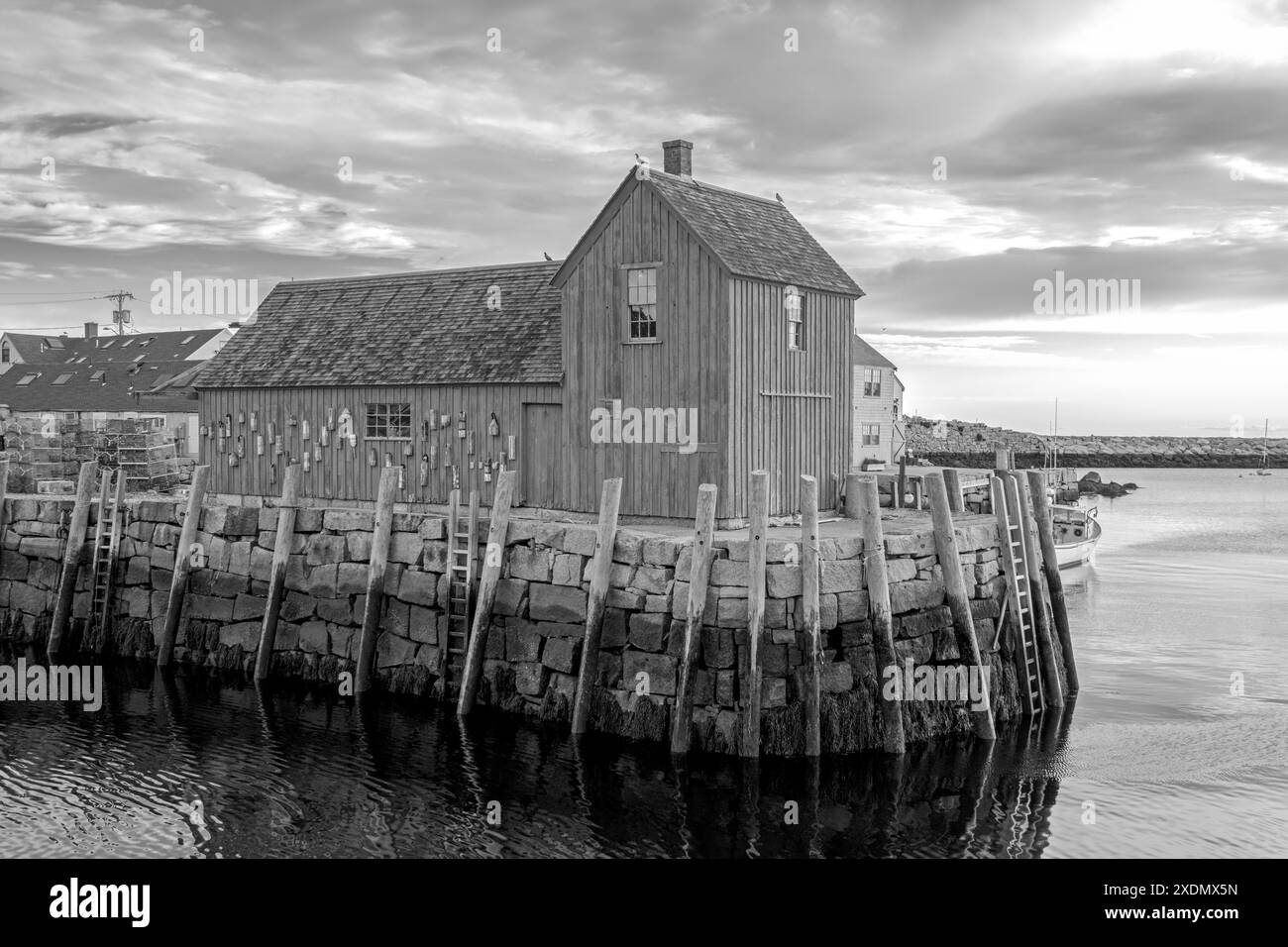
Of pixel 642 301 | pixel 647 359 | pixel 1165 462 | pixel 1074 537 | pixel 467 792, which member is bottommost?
pixel 467 792

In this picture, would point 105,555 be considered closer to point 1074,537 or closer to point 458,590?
point 458,590

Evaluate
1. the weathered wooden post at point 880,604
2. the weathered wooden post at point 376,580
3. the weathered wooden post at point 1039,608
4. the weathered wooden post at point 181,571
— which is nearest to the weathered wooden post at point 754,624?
the weathered wooden post at point 880,604

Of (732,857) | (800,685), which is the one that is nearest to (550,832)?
(732,857)

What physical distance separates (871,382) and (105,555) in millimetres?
41878

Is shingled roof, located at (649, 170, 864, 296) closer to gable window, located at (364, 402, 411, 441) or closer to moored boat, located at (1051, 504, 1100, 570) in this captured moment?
gable window, located at (364, 402, 411, 441)

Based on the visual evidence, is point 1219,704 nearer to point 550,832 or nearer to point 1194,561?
point 550,832

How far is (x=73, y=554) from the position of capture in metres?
26.1

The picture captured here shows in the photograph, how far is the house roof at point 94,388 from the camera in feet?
184

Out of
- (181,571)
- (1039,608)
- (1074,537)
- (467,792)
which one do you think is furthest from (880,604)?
(1074,537)

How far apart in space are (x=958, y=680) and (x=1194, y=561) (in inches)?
1206

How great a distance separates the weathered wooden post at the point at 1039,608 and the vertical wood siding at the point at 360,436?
31.7 ft

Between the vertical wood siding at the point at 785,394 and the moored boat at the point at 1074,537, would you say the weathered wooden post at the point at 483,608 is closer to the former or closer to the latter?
the vertical wood siding at the point at 785,394

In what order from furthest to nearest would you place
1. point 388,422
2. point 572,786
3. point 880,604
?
point 388,422 < point 880,604 < point 572,786
